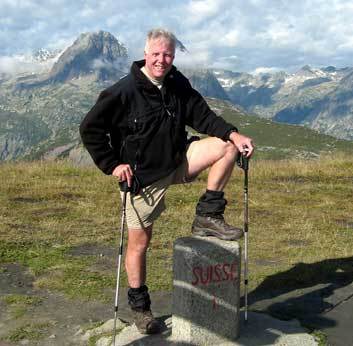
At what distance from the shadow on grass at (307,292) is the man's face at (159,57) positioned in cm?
358

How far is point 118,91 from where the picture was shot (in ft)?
18.4

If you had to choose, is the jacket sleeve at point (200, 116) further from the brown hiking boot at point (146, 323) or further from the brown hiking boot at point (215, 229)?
the brown hiking boot at point (146, 323)

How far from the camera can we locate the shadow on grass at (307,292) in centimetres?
716

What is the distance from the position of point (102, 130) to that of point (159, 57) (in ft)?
3.19

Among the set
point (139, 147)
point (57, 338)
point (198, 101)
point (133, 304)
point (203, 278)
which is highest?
point (198, 101)

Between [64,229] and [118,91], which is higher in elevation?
[118,91]

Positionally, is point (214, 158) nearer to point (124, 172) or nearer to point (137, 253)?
point (124, 172)

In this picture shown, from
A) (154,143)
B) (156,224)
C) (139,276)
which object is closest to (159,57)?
(154,143)

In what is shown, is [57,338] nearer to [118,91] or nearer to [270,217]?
[118,91]

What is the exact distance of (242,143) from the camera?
5.80m

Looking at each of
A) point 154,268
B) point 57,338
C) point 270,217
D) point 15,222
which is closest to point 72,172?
point 15,222

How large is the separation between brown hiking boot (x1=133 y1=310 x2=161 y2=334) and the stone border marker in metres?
0.31

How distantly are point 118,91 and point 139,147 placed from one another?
62 cm

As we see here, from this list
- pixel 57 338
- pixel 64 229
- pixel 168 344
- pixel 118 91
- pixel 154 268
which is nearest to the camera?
pixel 118 91
